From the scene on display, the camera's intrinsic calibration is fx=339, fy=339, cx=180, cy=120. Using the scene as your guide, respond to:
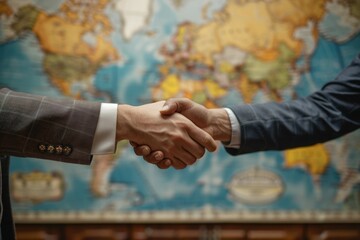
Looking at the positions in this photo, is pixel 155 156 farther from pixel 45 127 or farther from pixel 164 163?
pixel 45 127

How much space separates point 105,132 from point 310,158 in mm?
1449

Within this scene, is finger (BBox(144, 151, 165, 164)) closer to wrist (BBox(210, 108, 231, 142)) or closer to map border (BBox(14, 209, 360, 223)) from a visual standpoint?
wrist (BBox(210, 108, 231, 142))

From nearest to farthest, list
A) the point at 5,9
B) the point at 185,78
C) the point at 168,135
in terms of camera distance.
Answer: the point at 168,135 → the point at 5,9 → the point at 185,78

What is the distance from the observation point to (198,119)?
125 cm

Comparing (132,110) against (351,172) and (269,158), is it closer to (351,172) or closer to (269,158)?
(269,158)

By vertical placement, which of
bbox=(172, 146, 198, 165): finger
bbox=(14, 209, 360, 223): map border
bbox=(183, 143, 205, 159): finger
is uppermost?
bbox=(183, 143, 205, 159): finger

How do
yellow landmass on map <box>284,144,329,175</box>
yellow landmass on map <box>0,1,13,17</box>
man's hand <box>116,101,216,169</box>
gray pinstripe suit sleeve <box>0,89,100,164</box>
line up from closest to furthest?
gray pinstripe suit sleeve <box>0,89,100,164</box> → man's hand <box>116,101,216,169</box> → yellow landmass on map <box>0,1,13,17</box> → yellow landmass on map <box>284,144,329,175</box>

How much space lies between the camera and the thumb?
1.18 meters

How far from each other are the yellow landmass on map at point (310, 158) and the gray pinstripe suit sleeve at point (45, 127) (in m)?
1.40

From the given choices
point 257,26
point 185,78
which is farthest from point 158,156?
point 257,26

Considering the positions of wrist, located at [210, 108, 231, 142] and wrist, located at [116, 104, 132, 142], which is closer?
wrist, located at [116, 104, 132, 142]

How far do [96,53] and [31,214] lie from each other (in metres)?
0.96


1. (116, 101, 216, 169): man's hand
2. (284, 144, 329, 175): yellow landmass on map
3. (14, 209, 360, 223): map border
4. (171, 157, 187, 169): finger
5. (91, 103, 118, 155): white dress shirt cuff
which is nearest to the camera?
(91, 103, 118, 155): white dress shirt cuff

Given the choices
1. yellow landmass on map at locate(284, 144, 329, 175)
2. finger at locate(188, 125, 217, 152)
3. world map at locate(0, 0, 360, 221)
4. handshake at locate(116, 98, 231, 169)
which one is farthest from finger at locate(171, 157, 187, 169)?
yellow landmass on map at locate(284, 144, 329, 175)
